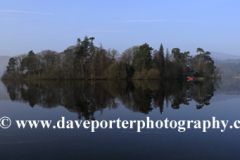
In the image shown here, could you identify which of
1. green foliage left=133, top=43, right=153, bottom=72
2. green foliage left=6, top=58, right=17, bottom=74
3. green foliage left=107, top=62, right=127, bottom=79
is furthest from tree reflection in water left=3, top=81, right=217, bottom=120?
green foliage left=6, top=58, right=17, bottom=74

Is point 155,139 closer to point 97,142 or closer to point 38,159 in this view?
point 97,142

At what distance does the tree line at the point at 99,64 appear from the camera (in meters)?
87.3

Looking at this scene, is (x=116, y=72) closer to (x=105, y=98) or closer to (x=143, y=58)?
(x=143, y=58)

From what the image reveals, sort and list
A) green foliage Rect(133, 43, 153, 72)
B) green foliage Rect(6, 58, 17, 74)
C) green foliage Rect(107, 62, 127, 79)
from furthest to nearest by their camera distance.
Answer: green foliage Rect(6, 58, 17, 74) < green foliage Rect(133, 43, 153, 72) < green foliage Rect(107, 62, 127, 79)

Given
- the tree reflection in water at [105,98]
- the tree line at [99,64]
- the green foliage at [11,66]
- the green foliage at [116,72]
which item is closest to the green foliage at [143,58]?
the tree line at [99,64]

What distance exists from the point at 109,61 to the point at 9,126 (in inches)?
3230

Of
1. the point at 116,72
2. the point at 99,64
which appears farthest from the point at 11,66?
the point at 116,72

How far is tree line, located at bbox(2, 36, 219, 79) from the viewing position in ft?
286

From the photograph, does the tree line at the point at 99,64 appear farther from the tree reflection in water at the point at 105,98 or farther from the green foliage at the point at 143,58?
the tree reflection in water at the point at 105,98

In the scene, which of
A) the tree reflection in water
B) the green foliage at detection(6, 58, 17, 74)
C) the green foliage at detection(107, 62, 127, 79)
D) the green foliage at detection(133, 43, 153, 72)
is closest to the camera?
the tree reflection in water

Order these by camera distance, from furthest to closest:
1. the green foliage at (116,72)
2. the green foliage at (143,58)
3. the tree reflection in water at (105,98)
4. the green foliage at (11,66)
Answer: the green foliage at (11,66)
the green foliage at (143,58)
the green foliage at (116,72)
the tree reflection in water at (105,98)

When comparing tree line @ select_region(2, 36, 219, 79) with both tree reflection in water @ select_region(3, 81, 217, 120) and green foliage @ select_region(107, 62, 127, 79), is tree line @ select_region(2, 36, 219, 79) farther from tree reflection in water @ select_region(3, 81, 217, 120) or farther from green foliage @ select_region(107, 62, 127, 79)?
tree reflection in water @ select_region(3, 81, 217, 120)

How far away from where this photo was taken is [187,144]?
833 cm

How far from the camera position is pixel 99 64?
296 feet
